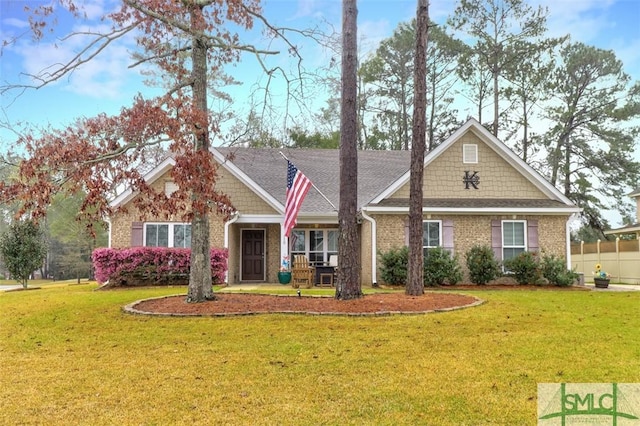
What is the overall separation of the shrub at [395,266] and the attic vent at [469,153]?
13.4ft

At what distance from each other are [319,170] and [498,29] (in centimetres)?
1623

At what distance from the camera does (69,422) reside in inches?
152

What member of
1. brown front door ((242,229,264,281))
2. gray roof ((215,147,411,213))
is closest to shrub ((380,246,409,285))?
gray roof ((215,147,411,213))

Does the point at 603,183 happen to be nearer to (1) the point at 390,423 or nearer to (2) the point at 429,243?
(2) the point at 429,243

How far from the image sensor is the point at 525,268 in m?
15.6

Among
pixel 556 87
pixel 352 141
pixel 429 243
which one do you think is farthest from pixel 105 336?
pixel 556 87

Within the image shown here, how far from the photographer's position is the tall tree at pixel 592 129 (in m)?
28.3

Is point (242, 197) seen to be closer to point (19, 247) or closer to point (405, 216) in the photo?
point (405, 216)

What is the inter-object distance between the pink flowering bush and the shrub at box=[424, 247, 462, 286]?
21.7ft

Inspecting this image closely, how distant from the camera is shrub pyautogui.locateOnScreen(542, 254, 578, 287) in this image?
15531mm

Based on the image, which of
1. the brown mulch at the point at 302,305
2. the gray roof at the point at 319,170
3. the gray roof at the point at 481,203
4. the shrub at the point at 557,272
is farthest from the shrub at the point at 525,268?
the brown mulch at the point at 302,305

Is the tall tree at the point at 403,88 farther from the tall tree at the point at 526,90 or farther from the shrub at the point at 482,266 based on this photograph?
the shrub at the point at 482,266

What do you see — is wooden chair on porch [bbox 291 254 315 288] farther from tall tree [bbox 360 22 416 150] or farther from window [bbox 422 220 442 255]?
tall tree [bbox 360 22 416 150]

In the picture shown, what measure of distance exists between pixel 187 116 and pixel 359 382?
5.99 m
